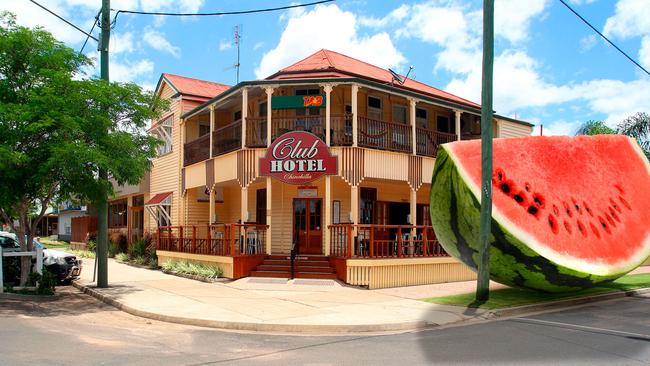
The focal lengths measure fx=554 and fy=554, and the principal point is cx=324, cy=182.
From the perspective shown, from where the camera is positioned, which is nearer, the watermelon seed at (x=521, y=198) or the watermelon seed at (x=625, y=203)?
the watermelon seed at (x=521, y=198)

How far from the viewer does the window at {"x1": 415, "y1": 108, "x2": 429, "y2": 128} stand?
73.4 ft

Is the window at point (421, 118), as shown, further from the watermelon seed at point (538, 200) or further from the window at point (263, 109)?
the watermelon seed at point (538, 200)

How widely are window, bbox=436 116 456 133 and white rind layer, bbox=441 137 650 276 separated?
40.0 feet

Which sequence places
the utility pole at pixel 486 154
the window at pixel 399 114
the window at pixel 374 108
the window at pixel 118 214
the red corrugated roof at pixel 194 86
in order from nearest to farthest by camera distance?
the utility pole at pixel 486 154
the window at pixel 374 108
the window at pixel 399 114
the red corrugated roof at pixel 194 86
the window at pixel 118 214

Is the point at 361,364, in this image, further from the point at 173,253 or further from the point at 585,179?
the point at 173,253

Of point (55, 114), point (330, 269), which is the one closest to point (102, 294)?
point (55, 114)

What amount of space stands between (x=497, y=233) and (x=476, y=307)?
5.67 ft

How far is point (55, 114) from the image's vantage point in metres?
11.7

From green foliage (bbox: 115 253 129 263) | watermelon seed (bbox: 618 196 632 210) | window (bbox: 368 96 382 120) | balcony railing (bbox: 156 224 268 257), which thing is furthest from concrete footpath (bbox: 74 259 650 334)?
green foliage (bbox: 115 253 129 263)

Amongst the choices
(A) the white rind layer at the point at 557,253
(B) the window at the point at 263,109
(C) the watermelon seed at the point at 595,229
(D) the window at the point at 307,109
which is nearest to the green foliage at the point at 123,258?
(B) the window at the point at 263,109

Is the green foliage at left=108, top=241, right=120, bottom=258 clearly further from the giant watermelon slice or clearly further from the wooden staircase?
the giant watermelon slice

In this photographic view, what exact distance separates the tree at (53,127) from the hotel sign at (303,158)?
4.46 metres

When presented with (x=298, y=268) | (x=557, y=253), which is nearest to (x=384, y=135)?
(x=298, y=268)

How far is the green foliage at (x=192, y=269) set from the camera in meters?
17.2
